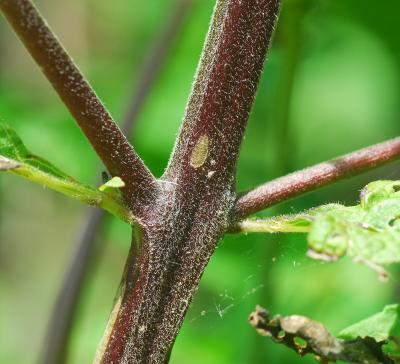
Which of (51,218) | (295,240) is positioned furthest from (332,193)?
(51,218)

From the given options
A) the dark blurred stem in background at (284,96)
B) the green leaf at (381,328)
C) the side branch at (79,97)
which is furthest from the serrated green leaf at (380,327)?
the dark blurred stem in background at (284,96)

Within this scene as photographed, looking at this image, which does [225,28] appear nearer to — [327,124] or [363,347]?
[363,347]

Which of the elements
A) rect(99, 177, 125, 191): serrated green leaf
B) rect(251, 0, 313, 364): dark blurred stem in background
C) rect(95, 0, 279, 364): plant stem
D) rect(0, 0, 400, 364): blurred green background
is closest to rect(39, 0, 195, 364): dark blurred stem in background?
rect(0, 0, 400, 364): blurred green background

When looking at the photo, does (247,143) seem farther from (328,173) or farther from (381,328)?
(328,173)

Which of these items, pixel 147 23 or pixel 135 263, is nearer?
pixel 135 263

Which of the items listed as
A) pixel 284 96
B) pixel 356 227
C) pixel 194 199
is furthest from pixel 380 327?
pixel 284 96
